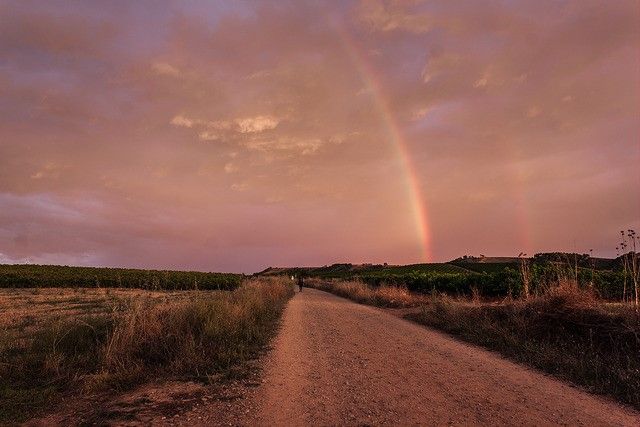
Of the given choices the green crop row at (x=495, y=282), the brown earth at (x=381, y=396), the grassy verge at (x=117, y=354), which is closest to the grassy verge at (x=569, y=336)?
the brown earth at (x=381, y=396)

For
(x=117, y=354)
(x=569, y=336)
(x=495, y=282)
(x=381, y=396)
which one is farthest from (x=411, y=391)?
(x=495, y=282)

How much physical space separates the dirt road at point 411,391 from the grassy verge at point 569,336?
60 centimetres

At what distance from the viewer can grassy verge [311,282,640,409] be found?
24.5 ft

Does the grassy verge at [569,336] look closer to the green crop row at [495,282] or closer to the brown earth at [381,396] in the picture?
the brown earth at [381,396]

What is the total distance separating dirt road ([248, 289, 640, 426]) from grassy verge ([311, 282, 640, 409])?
1.97 feet

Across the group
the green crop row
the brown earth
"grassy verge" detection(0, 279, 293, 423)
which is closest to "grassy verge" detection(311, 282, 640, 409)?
the brown earth

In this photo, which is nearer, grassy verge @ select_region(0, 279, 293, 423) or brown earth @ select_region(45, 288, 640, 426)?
Result: brown earth @ select_region(45, 288, 640, 426)

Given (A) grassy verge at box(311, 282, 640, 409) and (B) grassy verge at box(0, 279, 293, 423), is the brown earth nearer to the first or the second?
(A) grassy verge at box(311, 282, 640, 409)

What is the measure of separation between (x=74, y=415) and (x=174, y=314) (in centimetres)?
435

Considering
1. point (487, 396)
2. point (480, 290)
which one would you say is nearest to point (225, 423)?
point (487, 396)

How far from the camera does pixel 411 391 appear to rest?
652 centimetres

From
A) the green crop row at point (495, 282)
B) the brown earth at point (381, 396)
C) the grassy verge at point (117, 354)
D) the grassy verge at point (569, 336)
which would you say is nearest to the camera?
the brown earth at point (381, 396)

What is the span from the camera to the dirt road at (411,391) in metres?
5.42

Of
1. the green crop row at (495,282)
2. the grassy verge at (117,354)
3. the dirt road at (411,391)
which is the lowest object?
the dirt road at (411,391)
